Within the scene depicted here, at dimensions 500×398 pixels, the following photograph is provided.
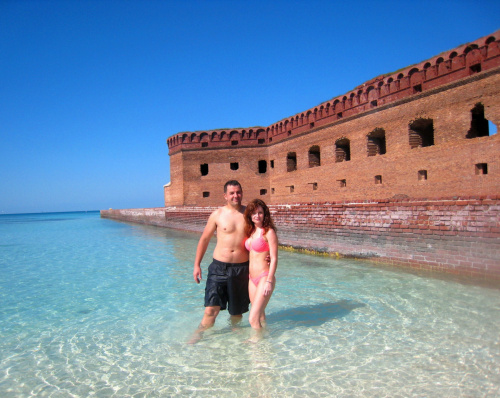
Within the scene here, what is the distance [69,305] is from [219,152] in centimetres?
1887

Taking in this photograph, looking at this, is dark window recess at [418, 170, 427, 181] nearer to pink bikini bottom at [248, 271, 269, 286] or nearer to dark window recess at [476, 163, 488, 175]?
dark window recess at [476, 163, 488, 175]

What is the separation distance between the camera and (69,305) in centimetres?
636

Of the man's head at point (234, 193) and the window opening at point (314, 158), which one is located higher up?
the window opening at point (314, 158)

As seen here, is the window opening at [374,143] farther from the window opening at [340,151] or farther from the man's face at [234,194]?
the man's face at [234,194]

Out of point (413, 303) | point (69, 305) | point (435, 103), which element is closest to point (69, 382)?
point (69, 305)

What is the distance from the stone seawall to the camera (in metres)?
6.86

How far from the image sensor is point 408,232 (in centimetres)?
835

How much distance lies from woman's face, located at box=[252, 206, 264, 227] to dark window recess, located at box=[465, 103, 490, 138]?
10.2m

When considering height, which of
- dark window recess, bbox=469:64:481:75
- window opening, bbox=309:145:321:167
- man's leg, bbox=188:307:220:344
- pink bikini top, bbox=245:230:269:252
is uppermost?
dark window recess, bbox=469:64:481:75

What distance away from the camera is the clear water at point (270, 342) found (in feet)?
11.0

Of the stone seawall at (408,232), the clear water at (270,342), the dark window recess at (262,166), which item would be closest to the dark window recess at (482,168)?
the stone seawall at (408,232)

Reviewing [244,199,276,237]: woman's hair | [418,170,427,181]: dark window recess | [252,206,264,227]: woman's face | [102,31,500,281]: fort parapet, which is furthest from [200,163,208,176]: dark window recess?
[252,206,264,227]: woman's face

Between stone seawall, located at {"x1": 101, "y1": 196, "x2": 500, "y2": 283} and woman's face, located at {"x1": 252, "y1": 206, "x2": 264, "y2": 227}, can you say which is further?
stone seawall, located at {"x1": 101, "y1": 196, "x2": 500, "y2": 283}

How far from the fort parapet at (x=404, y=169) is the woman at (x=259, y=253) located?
4805 mm
